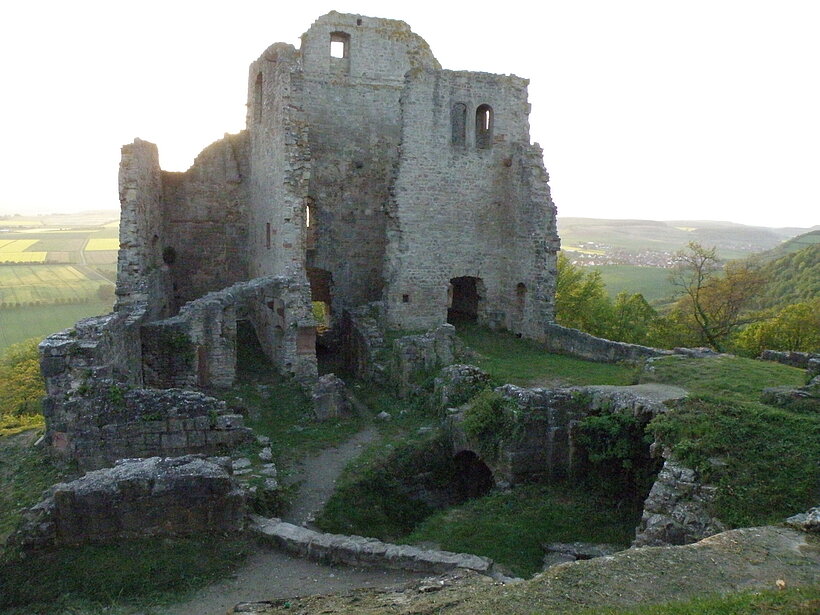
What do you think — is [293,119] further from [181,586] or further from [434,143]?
[181,586]

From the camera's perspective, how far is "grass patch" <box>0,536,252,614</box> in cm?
778

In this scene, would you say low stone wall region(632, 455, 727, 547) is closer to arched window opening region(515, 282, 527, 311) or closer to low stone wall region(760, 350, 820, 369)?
low stone wall region(760, 350, 820, 369)

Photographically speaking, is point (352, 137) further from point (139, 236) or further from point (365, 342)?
point (139, 236)

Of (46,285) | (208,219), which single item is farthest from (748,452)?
(46,285)

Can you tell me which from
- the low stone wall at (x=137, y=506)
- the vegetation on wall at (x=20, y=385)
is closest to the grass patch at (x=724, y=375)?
the low stone wall at (x=137, y=506)

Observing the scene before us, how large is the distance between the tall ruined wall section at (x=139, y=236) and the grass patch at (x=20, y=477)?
4797mm

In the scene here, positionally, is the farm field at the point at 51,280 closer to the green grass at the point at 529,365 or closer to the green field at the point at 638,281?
the green grass at the point at 529,365

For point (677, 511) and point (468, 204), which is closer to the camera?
point (677, 511)

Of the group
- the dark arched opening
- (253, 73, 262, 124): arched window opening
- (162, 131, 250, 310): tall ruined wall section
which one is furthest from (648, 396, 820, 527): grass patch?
(162, 131, 250, 310): tall ruined wall section

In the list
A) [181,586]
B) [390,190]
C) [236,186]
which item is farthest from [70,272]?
[181,586]

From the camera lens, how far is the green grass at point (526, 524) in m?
9.61

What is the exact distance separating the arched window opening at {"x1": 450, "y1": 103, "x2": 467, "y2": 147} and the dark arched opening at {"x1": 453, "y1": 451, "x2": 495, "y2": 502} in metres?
9.86

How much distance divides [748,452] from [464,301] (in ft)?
45.5

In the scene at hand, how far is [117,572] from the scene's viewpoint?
323 inches
